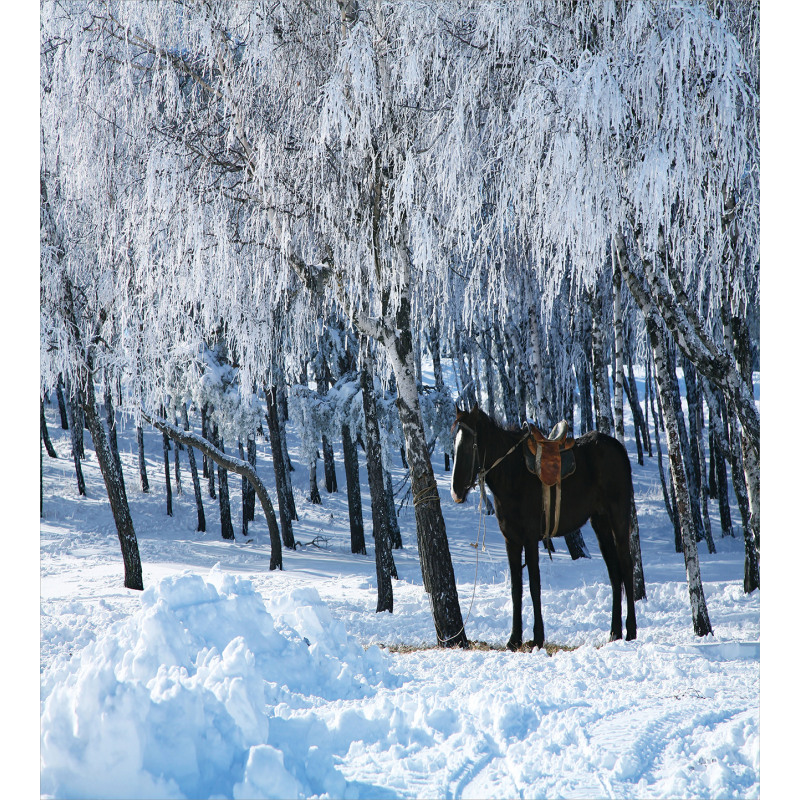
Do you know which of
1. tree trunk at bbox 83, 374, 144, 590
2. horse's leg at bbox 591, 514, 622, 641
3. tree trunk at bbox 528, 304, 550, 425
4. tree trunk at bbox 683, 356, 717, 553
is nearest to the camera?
horse's leg at bbox 591, 514, 622, 641

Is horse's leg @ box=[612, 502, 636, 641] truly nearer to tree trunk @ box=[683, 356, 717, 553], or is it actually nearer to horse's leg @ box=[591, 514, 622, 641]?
horse's leg @ box=[591, 514, 622, 641]

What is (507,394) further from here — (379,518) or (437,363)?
(379,518)

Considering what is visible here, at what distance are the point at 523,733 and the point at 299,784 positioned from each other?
131 centimetres

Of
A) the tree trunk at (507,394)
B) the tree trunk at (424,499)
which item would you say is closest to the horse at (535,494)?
the tree trunk at (424,499)

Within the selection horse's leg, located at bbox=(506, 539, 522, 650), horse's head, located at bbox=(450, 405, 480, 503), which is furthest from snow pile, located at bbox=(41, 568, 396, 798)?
horse's leg, located at bbox=(506, 539, 522, 650)

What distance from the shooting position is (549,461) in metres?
6.41

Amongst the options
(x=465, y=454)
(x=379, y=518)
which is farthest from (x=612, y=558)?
(x=379, y=518)

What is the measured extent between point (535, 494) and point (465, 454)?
856 mm

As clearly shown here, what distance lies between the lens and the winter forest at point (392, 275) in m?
3.36

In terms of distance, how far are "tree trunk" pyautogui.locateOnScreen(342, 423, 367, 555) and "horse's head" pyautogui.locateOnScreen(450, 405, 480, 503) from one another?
11.6m

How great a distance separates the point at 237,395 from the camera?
696 inches

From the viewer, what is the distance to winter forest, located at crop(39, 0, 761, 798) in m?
3.36

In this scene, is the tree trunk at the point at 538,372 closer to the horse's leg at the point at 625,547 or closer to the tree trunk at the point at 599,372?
the tree trunk at the point at 599,372
